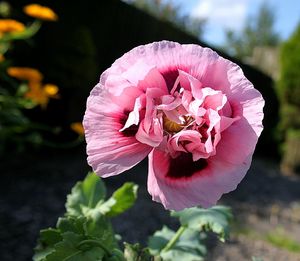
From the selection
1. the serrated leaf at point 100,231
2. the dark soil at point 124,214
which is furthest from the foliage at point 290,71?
the serrated leaf at point 100,231

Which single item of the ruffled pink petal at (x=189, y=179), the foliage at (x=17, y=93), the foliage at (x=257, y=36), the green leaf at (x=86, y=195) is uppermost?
the ruffled pink petal at (x=189, y=179)

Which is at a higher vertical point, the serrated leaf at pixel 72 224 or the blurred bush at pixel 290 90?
the serrated leaf at pixel 72 224

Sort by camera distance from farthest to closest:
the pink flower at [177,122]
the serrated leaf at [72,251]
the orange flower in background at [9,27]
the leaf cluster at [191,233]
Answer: the orange flower in background at [9,27], the leaf cluster at [191,233], the serrated leaf at [72,251], the pink flower at [177,122]

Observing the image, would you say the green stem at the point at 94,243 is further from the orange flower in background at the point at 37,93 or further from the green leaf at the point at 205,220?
the orange flower in background at the point at 37,93

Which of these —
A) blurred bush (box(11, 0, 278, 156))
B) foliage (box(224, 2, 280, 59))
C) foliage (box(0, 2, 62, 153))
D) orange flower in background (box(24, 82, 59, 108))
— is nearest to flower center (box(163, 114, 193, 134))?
foliage (box(0, 2, 62, 153))

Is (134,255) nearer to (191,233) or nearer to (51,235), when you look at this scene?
(51,235)

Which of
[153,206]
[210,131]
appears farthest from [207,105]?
[153,206]

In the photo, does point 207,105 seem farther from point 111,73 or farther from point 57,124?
point 57,124
